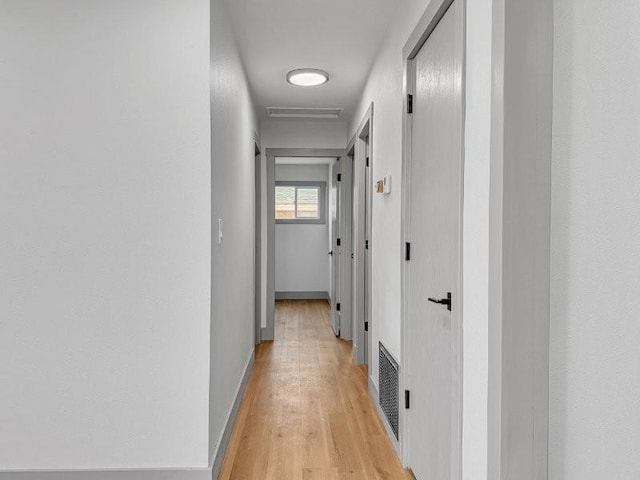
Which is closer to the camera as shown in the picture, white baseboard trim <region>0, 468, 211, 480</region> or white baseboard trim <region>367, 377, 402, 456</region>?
white baseboard trim <region>0, 468, 211, 480</region>

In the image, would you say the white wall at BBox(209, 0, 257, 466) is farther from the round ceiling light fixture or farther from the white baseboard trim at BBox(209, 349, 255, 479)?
the round ceiling light fixture

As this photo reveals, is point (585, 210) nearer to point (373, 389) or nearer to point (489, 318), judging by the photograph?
point (489, 318)

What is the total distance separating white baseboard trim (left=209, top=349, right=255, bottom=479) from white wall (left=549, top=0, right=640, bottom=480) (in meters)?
1.56

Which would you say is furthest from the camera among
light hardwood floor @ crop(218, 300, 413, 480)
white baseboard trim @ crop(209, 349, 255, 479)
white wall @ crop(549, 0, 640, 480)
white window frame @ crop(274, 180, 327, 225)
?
white window frame @ crop(274, 180, 327, 225)

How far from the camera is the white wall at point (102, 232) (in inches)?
84.0

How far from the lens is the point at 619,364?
1024mm

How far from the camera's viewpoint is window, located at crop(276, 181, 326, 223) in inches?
324

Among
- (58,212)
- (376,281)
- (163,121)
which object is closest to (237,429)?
(376,281)

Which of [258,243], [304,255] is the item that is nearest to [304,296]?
Result: [304,255]

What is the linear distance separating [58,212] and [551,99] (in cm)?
203

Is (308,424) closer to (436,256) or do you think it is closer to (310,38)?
(436,256)

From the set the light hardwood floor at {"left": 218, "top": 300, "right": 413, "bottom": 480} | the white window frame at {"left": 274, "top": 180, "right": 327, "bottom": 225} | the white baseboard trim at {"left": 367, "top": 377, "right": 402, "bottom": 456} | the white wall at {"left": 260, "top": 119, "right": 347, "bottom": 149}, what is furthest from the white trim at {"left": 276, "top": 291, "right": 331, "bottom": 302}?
the white baseboard trim at {"left": 367, "top": 377, "right": 402, "bottom": 456}

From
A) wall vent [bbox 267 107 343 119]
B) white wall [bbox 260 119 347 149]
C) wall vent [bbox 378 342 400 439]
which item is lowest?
wall vent [bbox 378 342 400 439]

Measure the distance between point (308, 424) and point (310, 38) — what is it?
2.49 metres
